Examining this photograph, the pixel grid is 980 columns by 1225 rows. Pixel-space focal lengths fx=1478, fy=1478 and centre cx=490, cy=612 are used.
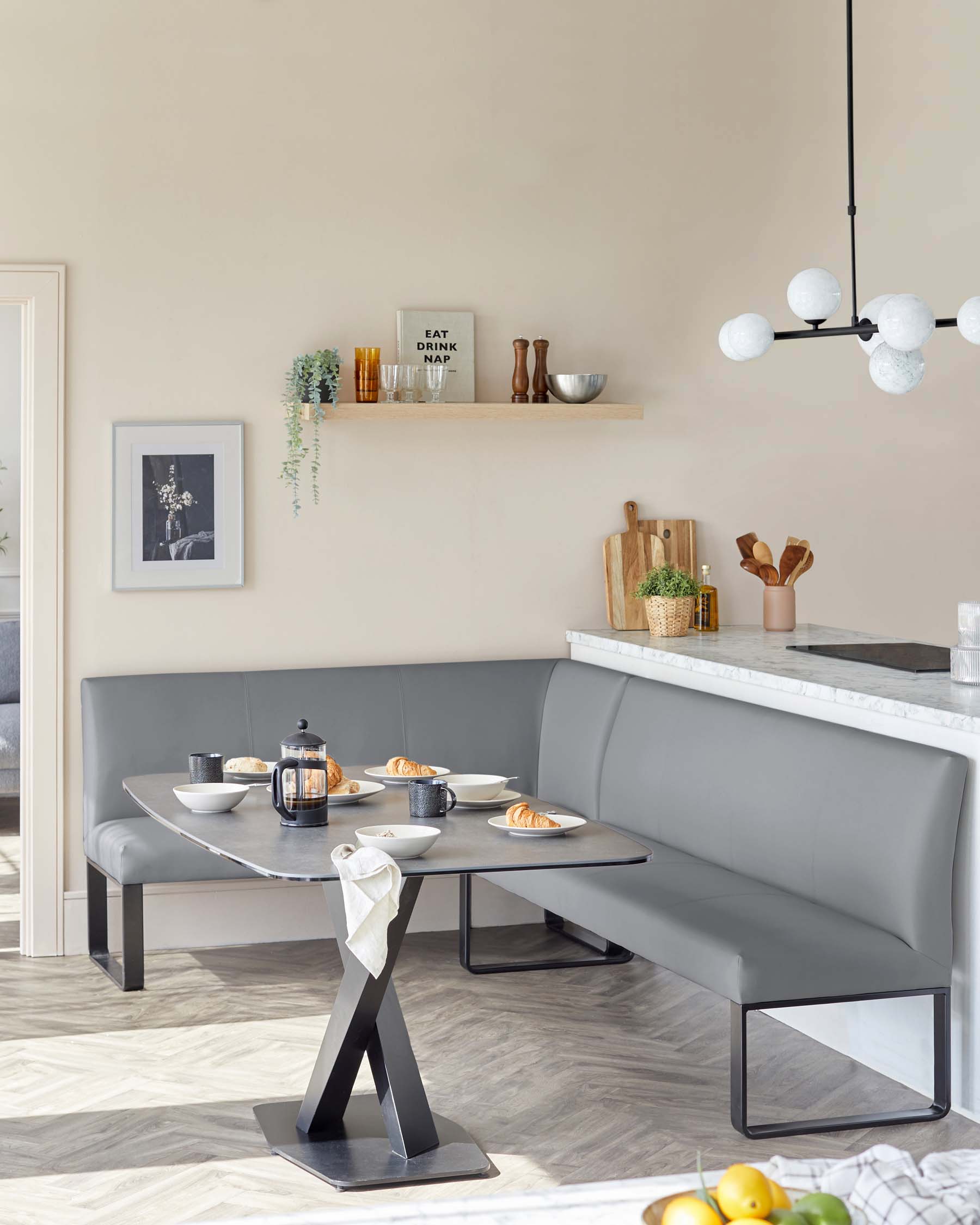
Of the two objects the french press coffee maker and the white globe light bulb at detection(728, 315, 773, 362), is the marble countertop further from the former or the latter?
the french press coffee maker

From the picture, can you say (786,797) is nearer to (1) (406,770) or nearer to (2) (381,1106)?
(1) (406,770)

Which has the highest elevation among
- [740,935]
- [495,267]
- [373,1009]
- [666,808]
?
[495,267]

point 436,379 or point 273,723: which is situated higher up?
point 436,379

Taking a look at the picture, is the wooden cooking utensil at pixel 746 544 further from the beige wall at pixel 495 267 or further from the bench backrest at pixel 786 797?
the bench backrest at pixel 786 797

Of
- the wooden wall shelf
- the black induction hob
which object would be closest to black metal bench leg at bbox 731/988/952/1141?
the black induction hob

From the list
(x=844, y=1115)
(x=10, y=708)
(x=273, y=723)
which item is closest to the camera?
(x=844, y=1115)

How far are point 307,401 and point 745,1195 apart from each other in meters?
3.99

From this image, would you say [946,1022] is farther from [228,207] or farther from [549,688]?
[228,207]

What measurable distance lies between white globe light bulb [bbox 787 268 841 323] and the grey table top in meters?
1.34

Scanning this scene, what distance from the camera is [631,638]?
5.10 metres

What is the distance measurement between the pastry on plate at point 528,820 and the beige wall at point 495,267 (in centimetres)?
200

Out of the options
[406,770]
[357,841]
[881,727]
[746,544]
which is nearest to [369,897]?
[357,841]

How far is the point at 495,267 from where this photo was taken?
5.20m

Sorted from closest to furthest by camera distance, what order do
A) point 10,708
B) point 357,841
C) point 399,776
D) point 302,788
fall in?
point 357,841 → point 302,788 → point 399,776 → point 10,708
